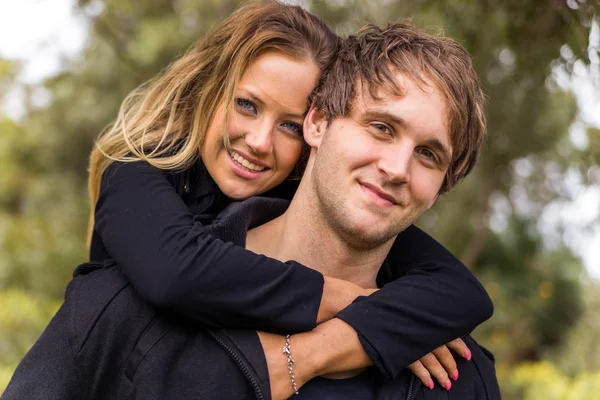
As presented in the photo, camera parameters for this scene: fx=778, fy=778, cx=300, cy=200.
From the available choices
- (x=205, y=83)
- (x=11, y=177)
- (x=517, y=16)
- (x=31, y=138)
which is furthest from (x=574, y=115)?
(x=11, y=177)

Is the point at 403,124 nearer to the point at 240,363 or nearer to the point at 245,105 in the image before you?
the point at 245,105

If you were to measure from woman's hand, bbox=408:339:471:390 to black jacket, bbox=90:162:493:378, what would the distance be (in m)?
0.04

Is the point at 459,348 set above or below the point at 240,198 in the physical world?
below

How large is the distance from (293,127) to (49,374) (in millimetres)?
1064

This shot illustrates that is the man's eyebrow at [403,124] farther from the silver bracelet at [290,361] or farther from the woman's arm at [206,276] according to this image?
the silver bracelet at [290,361]

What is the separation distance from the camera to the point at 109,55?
611 cm

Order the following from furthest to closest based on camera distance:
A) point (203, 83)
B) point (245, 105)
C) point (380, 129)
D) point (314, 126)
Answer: point (203, 83) < point (245, 105) < point (314, 126) < point (380, 129)

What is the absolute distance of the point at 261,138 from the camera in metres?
2.37

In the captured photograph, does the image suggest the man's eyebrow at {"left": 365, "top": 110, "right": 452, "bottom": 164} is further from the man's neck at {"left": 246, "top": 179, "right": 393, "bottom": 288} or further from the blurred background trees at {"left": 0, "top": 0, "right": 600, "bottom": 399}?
the blurred background trees at {"left": 0, "top": 0, "right": 600, "bottom": 399}

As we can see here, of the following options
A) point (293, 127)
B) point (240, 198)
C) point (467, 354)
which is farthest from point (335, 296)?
point (293, 127)

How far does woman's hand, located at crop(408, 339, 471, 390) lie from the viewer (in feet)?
6.57

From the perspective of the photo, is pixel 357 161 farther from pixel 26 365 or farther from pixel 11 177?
pixel 11 177

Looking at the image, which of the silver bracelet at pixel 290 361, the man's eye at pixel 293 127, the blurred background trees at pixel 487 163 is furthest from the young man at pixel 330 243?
the blurred background trees at pixel 487 163

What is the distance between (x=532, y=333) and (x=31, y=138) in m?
4.82
